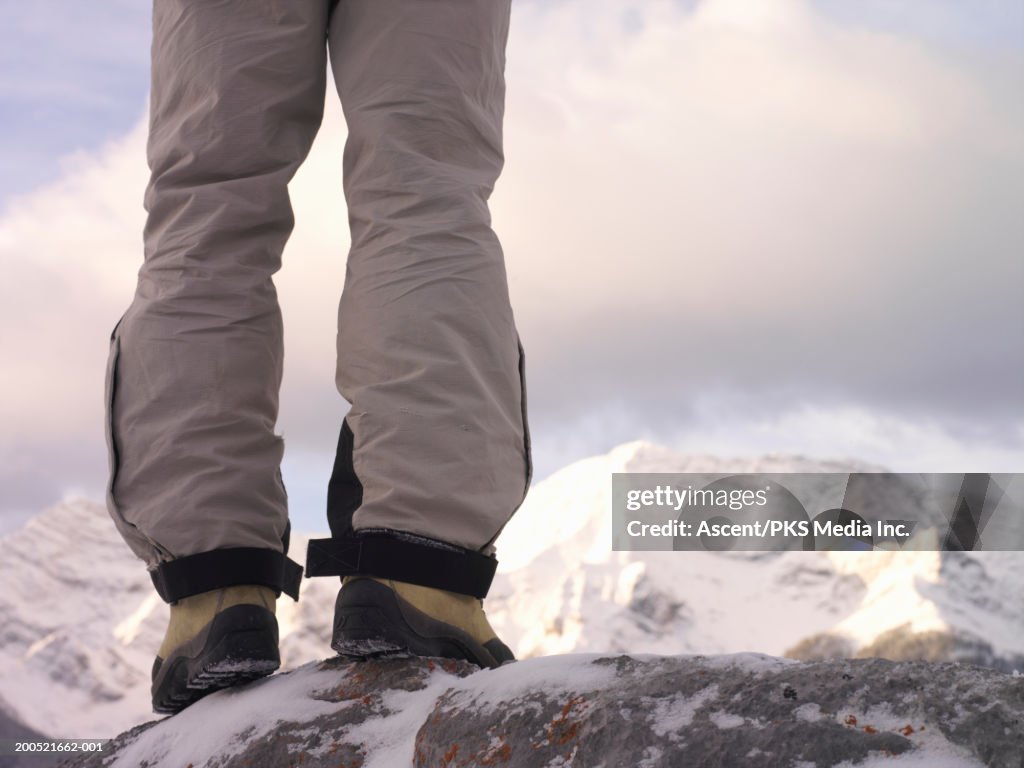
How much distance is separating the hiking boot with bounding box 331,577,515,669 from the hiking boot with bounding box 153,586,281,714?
156mm

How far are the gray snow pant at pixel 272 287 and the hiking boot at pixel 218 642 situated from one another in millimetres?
41

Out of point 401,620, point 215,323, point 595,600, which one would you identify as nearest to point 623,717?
point 401,620

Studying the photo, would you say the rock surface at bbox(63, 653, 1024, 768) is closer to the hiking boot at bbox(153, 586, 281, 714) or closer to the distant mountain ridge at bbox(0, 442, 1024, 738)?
the hiking boot at bbox(153, 586, 281, 714)

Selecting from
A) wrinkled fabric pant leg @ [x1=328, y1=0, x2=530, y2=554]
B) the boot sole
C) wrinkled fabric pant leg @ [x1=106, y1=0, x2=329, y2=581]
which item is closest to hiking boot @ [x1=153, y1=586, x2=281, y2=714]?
the boot sole

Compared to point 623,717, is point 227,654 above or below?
below

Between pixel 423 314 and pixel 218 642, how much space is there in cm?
72

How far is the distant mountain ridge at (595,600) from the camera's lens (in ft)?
314

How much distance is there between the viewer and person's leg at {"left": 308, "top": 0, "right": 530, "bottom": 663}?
1933 mm

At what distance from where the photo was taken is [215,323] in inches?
82.4

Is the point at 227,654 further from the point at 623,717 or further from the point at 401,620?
the point at 623,717

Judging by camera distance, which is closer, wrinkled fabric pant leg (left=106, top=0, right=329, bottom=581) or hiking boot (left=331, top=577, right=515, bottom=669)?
hiking boot (left=331, top=577, right=515, bottom=669)

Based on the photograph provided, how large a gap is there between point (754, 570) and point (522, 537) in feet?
95.4

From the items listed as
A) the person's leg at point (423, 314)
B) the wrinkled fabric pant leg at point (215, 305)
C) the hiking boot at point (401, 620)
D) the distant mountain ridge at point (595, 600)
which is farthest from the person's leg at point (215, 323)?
the distant mountain ridge at point (595, 600)

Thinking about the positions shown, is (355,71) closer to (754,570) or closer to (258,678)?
(258,678)
